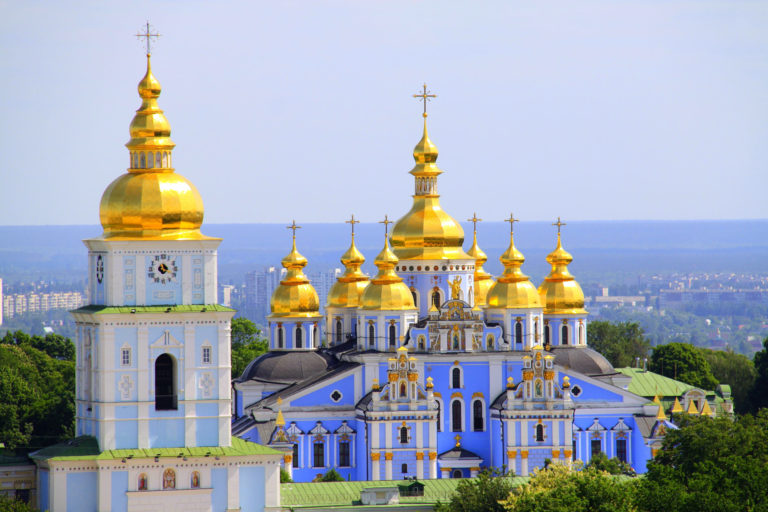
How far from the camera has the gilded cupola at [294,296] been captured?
68125 millimetres

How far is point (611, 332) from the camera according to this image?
9669 centimetres

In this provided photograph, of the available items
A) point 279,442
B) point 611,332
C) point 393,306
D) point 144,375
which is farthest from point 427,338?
point 611,332

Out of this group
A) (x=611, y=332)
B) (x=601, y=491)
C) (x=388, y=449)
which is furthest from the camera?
(x=611, y=332)

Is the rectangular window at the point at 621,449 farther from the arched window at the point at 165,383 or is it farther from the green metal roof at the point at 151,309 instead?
the arched window at the point at 165,383

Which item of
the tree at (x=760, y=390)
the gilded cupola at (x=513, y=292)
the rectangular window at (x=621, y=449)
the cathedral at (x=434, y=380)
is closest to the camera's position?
the cathedral at (x=434, y=380)

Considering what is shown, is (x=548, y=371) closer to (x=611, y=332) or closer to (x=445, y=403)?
(x=445, y=403)

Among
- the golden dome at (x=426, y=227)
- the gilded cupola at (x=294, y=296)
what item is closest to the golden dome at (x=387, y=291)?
the golden dome at (x=426, y=227)

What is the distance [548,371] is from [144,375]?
18.9 meters

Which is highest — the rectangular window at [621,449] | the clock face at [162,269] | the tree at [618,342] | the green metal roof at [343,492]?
the clock face at [162,269]

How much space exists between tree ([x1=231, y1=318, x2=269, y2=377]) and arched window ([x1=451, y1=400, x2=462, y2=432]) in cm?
2088

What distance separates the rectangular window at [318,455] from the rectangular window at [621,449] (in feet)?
32.2

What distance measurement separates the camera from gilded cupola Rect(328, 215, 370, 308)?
7000cm

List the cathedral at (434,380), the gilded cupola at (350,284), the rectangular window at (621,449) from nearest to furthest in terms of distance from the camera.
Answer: the cathedral at (434,380), the rectangular window at (621,449), the gilded cupola at (350,284)

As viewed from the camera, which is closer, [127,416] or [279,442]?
[127,416]
